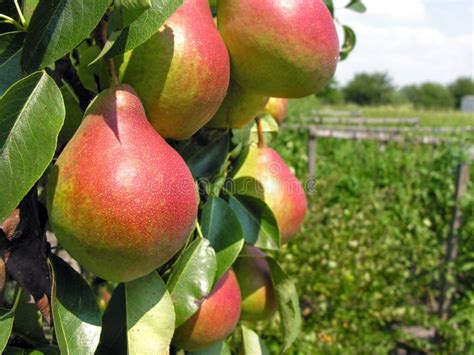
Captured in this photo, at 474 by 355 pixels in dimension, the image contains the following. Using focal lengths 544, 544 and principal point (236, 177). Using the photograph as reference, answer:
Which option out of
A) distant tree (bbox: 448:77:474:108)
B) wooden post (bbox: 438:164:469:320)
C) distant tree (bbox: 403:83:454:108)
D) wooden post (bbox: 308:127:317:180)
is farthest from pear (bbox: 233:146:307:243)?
distant tree (bbox: 448:77:474:108)

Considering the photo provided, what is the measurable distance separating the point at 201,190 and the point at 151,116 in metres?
0.22

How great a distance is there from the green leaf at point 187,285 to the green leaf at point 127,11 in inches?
10.4

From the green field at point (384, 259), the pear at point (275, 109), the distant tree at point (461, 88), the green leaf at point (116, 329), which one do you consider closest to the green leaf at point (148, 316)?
the green leaf at point (116, 329)

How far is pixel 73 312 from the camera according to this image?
1.63 feet

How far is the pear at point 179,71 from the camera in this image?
493mm

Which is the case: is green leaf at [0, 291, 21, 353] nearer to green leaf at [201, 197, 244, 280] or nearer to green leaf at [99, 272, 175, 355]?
green leaf at [99, 272, 175, 355]

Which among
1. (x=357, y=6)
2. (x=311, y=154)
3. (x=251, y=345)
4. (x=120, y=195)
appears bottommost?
(x=311, y=154)

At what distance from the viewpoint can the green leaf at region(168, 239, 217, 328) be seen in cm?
58

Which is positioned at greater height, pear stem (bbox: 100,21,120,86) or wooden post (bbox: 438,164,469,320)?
pear stem (bbox: 100,21,120,86)

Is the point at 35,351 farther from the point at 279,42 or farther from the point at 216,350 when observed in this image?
the point at 279,42

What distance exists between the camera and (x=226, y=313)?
26.8 inches

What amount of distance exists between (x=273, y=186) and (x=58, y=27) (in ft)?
1.37

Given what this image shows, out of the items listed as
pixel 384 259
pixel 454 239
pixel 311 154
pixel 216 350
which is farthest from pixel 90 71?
pixel 311 154

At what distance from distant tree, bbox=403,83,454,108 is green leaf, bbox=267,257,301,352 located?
38.2m
